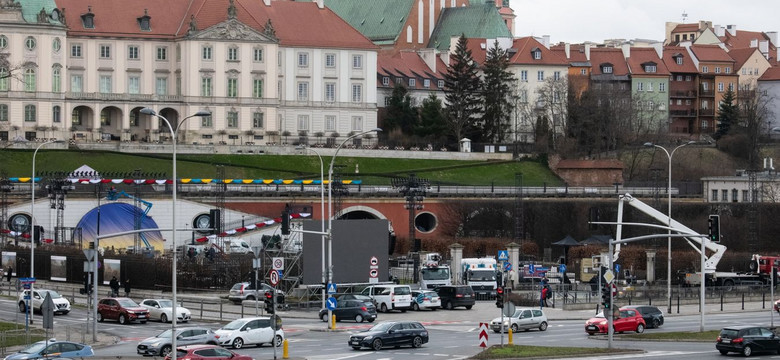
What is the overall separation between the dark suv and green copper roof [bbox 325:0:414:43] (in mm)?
106172

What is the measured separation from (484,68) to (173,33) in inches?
1338

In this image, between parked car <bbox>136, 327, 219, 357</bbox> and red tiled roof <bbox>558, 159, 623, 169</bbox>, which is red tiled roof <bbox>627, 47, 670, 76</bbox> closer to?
red tiled roof <bbox>558, 159, 623, 169</bbox>

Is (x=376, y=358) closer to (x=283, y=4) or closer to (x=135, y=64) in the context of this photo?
(x=135, y=64)

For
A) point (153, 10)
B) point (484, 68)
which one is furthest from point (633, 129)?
point (153, 10)

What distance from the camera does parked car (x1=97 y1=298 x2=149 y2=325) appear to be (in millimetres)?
71812

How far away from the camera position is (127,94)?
5881 inches

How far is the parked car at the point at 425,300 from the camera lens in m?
80.4

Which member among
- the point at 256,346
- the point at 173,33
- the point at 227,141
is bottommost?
the point at 256,346

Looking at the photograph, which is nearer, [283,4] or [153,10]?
[153,10]

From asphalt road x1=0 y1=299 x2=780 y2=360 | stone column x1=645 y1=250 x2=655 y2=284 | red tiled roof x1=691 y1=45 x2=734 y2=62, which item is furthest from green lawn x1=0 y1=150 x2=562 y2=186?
asphalt road x1=0 y1=299 x2=780 y2=360

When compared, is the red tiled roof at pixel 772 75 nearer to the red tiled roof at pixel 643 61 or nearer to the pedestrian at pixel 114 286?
the red tiled roof at pixel 643 61

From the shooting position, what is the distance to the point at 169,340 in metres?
57.4

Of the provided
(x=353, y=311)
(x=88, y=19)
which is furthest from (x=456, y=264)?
(x=88, y=19)

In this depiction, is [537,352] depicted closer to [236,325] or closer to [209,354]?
[209,354]
